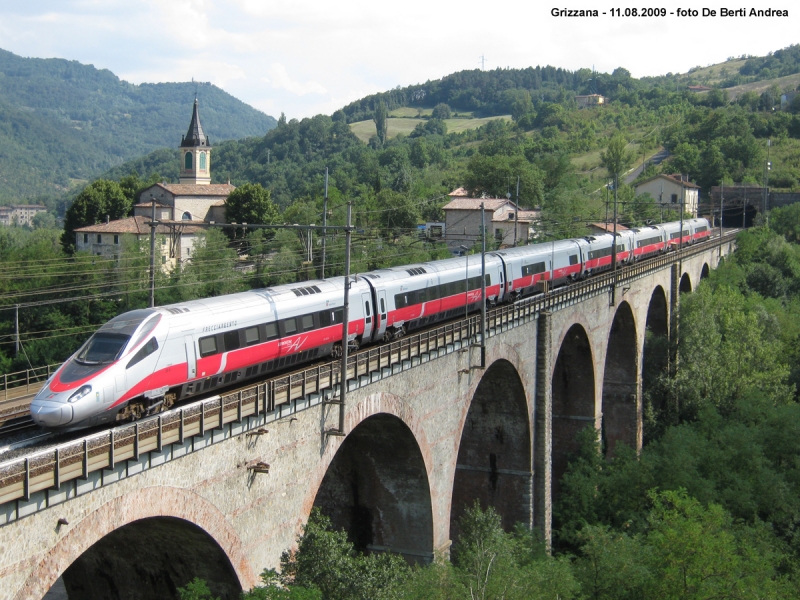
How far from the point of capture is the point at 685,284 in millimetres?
72188

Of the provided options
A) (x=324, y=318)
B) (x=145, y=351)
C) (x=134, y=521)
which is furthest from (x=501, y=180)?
(x=134, y=521)

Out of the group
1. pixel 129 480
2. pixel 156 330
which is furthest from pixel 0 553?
pixel 156 330

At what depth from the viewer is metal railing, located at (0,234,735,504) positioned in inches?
603

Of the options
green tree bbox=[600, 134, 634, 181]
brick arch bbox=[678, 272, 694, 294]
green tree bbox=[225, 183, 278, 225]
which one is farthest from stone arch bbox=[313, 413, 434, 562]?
green tree bbox=[600, 134, 634, 181]

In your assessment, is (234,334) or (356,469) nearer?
(234,334)

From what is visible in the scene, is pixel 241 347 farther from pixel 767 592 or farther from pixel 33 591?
pixel 767 592

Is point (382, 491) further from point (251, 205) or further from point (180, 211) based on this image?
point (180, 211)

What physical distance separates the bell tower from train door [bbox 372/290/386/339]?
8125 centimetres

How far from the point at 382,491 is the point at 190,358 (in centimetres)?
1017

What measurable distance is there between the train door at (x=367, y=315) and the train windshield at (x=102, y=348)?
37.2ft

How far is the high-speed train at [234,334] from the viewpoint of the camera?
778 inches

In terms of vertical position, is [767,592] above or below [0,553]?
below

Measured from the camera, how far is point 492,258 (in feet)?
138

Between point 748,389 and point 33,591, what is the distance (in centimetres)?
4826
